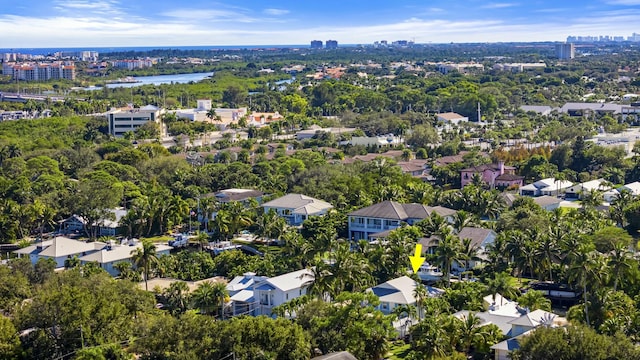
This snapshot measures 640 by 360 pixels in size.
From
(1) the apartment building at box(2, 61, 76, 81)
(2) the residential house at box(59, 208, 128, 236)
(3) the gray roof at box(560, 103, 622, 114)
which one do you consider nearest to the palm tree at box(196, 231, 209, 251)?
(2) the residential house at box(59, 208, 128, 236)

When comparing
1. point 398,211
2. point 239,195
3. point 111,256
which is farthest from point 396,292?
point 239,195

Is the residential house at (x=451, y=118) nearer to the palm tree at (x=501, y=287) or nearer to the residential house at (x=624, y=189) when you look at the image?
the residential house at (x=624, y=189)

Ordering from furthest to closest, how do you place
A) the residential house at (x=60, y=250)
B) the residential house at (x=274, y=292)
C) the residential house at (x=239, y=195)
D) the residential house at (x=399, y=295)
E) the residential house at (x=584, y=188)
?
the residential house at (x=584, y=188) < the residential house at (x=239, y=195) < the residential house at (x=60, y=250) < the residential house at (x=274, y=292) < the residential house at (x=399, y=295)

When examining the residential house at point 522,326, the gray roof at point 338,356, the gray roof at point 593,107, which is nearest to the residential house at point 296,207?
the residential house at point 522,326

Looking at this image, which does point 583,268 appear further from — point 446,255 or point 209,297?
point 209,297

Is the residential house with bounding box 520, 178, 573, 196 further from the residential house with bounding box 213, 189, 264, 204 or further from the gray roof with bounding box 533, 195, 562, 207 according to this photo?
the residential house with bounding box 213, 189, 264, 204
